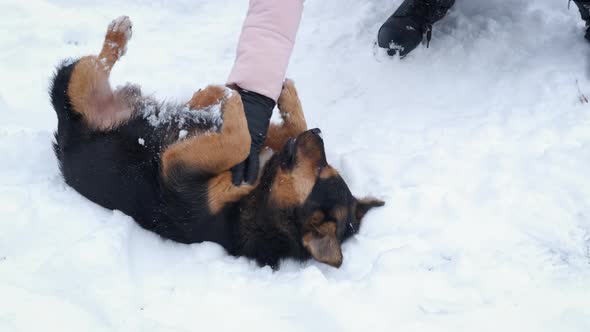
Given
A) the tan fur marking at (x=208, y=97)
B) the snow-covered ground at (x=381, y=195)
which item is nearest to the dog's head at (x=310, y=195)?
the snow-covered ground at (x=381, y=195)

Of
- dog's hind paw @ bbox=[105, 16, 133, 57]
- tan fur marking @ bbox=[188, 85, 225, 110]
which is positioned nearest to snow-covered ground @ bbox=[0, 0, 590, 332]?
dog's hind paw @ bbox=[105, 16, 133, 57]

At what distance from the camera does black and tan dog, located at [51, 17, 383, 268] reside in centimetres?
273

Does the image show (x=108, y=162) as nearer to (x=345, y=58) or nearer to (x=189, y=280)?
(x=189, y=280)

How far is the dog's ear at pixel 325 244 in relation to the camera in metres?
2.47

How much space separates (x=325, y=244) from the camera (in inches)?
99.0

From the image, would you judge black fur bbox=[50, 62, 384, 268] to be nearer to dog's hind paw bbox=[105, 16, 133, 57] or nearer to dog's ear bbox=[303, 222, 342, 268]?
dog's ear bbox=[303, 222, 342, 268]

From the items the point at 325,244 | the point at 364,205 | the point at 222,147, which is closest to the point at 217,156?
the point at 222,147

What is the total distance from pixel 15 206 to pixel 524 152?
309 cm

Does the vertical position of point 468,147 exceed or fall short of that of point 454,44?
it falls short

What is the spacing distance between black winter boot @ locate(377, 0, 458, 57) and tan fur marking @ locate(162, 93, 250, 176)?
160 centimetres

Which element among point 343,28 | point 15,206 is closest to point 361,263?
point 15,206

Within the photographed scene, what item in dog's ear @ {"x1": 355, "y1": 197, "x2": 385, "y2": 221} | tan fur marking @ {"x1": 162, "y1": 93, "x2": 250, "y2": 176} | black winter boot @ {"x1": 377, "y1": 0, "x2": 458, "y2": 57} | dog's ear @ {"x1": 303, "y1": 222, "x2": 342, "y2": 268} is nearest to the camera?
dog's ear @ {"x1": 303, "y1": 222, "x2": 342, "y2": 268}

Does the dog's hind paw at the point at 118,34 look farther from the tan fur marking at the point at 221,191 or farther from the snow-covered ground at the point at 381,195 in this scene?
the tan fur marking at the point at 221,191

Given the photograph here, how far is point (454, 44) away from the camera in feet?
12.5
